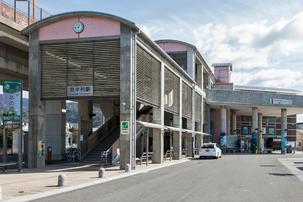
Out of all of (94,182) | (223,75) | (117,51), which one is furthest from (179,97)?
(223,75)

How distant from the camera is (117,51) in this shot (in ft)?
95.0

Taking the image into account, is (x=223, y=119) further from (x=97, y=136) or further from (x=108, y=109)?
(x=97, y=136)

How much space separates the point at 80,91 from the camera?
96.1ft

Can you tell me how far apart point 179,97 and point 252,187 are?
92.4 feet

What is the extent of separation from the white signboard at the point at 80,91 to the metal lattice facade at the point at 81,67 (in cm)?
19

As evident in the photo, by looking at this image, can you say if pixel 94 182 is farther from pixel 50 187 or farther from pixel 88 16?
pixel 88 16

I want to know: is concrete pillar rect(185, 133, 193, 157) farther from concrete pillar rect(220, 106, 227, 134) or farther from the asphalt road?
the asphalt road

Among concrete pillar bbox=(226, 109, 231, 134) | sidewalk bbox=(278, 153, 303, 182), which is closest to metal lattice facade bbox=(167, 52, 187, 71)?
sidewalk bbox=(278, 153, 303, 182)

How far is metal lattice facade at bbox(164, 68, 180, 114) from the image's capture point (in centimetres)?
4034

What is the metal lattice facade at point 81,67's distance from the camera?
29000 millimetres

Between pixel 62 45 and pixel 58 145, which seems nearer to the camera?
pixel 62 45

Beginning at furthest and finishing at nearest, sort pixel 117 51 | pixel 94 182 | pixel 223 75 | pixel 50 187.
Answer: pixel 223 75 < pixel 117 51 < pixel 94 182 < pixel 50 187

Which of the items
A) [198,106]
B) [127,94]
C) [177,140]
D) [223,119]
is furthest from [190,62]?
[127,94]

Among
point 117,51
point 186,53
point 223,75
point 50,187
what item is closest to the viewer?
point 50,187
